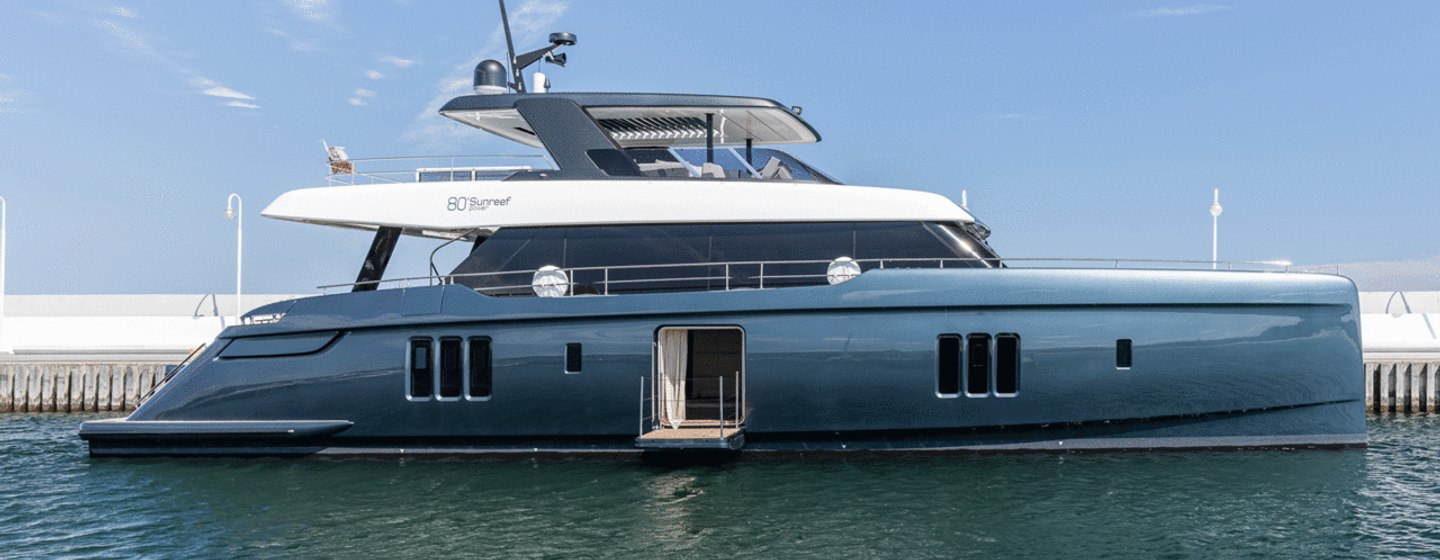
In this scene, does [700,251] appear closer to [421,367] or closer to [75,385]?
[421,367]

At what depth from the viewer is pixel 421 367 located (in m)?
11.0

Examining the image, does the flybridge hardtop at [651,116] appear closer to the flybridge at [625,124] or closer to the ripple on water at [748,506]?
the flybridge at [625,124]

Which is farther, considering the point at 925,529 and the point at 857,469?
the point at 857,469

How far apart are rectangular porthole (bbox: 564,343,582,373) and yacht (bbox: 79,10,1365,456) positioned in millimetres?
24

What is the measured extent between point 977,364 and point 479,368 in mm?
5363

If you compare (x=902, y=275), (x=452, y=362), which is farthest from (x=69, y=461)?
(x=902, y=275)

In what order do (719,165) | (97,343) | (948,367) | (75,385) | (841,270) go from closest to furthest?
1. (948,367)
2. (841,270)
3. (719,165)
4. (75,385)
5. (97,343)

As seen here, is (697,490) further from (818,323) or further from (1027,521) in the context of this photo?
(1027,521)

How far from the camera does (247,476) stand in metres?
10.6

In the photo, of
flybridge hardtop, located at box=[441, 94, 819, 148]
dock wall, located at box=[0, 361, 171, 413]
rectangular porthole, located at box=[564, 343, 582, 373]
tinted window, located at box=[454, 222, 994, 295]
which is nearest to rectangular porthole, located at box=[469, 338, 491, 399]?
tinted window, located at box=[454, 222, 994, 295]

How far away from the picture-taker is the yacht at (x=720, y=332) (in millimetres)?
10242

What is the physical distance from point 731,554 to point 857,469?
10.2ft

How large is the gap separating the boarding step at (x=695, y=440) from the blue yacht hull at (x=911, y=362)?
460 millimetres

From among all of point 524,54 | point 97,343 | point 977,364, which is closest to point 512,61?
point 524,54
